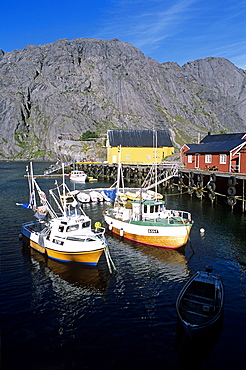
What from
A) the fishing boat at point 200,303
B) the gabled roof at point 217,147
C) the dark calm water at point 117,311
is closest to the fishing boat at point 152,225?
the dark calm water at point 117,311

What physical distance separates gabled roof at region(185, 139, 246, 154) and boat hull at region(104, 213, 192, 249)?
27.1 m

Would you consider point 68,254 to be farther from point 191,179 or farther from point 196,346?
point 191,179

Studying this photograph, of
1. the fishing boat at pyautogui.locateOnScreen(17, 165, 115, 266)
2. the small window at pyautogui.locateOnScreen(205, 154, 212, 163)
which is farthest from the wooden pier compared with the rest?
the fishing boat at pyautogui.locateOnScreen(17, 165, 115, 266)

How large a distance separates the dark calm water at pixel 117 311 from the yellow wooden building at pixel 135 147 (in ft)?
212

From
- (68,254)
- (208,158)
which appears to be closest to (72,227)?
(68,254)

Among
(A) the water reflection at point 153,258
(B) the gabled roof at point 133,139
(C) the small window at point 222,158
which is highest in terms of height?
(B) the gabled roof at point 133,139

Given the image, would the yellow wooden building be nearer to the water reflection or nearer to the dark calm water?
the water reflection

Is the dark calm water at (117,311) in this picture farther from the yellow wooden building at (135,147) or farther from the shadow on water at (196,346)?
the yellow wooden building at (135,147)

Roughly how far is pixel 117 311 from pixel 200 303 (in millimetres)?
4887

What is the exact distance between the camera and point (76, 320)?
54.1 feet

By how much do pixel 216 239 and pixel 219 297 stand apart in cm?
1463

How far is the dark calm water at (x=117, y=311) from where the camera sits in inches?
535

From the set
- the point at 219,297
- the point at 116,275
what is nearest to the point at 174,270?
the point at 116,275

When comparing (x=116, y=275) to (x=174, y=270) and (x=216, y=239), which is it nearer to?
(x=174, y=270)
